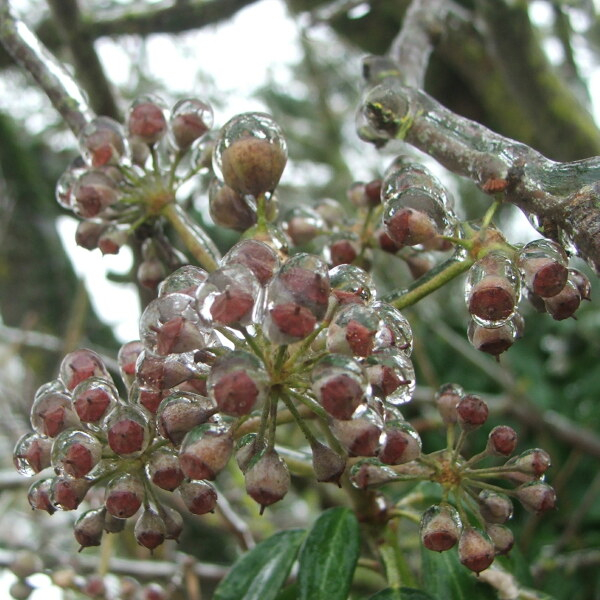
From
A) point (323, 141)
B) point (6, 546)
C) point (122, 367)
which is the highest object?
point (323, 141)

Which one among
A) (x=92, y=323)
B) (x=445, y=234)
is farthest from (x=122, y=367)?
(x=92, y=323)

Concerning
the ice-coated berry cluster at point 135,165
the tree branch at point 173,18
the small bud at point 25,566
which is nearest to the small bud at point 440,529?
the ice-coated berry cluster at point 135,165

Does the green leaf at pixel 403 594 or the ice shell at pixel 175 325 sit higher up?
the ice shell at pixel 175 325

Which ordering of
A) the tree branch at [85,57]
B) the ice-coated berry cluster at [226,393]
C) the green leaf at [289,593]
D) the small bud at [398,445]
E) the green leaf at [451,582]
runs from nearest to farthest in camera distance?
the ice-coated berry cluster at [226,393] → the small bud at [398,445] → the green leaf at [451,582] → the green leaf at [289,593] → the tree branch at [85,57]

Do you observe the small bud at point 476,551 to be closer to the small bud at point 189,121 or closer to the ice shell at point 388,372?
the ice shell at point 388,372

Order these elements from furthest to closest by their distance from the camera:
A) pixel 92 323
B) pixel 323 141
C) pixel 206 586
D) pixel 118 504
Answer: pixel 323 141 < pixel 92 323 < pixel 206 586 < pixel 118 504

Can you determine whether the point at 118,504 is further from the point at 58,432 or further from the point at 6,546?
the point at 6,546

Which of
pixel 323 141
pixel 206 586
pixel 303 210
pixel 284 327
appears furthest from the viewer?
pixel 323 141
